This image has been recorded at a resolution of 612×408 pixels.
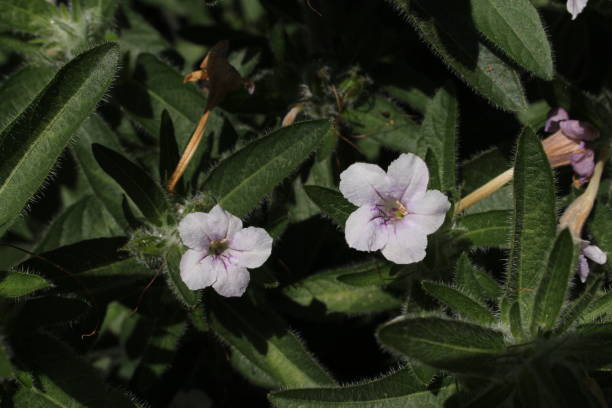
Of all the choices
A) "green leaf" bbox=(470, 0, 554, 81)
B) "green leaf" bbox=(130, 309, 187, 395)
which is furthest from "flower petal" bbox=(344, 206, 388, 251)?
"green leaf" bbox=(130, 309, 187, 395)

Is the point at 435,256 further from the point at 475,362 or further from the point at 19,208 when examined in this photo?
the point at 19,208

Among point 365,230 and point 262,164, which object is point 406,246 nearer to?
point 365,230

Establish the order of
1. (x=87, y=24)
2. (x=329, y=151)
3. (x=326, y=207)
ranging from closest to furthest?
(x=326, y=207), (x=329, y=151), (x=87, y=24)

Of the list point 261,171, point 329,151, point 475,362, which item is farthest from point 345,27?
point 475,362

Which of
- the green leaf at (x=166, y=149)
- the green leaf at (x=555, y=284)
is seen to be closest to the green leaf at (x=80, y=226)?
the green leaf at (x=166, y=149)

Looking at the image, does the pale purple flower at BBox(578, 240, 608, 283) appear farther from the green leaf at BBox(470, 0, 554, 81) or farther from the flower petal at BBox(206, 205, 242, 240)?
the flower petal at BBox(206, 205, 242, 240)

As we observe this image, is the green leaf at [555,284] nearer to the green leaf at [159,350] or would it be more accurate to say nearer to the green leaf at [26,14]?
the green leaf at [159,350]
